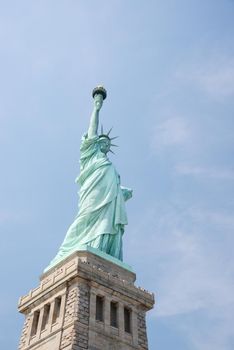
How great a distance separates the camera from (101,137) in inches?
1549

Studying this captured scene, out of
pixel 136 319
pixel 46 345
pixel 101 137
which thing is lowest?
pixel 46 345

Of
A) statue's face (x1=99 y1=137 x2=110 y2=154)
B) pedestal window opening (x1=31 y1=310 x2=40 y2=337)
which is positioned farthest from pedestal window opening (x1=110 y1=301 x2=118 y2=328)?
statue's face (x1=99 y1=137 x2=110 y2=154)

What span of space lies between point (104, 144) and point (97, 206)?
672 centimetres

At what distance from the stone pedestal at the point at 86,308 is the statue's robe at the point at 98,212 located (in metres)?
1.76

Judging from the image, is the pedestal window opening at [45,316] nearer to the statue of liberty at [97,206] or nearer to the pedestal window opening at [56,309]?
the pedestal window opening at [56,309]

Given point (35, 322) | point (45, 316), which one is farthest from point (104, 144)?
point (35, 322)

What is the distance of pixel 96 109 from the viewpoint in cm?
4200

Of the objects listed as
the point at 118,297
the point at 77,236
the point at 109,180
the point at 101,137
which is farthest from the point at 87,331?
the point at 101,137

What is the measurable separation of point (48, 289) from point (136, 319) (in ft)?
17.8

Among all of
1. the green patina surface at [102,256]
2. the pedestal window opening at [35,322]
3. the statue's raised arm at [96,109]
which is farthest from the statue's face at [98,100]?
the pedestal window opening at [35,322]

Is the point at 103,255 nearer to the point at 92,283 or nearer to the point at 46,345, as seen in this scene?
the point at 92,283

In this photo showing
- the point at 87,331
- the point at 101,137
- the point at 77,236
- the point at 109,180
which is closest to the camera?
the point at 87,331

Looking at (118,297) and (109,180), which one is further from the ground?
(109,180)

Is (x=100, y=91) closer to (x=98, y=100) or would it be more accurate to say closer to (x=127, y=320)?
(x=98, y=100)
